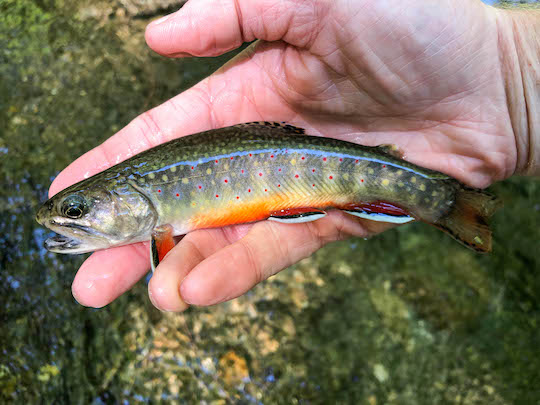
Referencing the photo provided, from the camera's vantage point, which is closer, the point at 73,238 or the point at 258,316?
the point at 73,238

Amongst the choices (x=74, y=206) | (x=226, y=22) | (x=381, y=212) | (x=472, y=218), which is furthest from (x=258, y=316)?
(x=226, y=22)

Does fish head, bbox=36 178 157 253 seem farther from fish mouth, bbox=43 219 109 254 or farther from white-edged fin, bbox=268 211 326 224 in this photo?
white-edged fin, bbox=268 211 326 224

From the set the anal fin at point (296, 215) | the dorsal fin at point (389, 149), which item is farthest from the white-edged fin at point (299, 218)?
the dorsal fin at point (389, 149)

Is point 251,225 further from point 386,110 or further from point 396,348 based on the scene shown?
point 396,348

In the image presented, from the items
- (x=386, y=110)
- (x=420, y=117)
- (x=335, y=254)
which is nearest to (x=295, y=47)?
(x=386, y=110)

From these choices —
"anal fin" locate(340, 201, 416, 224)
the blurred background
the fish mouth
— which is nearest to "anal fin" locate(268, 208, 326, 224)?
"anal fin" locate(340, 201, 416, 224)

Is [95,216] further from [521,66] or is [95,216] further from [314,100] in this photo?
[521,66]
